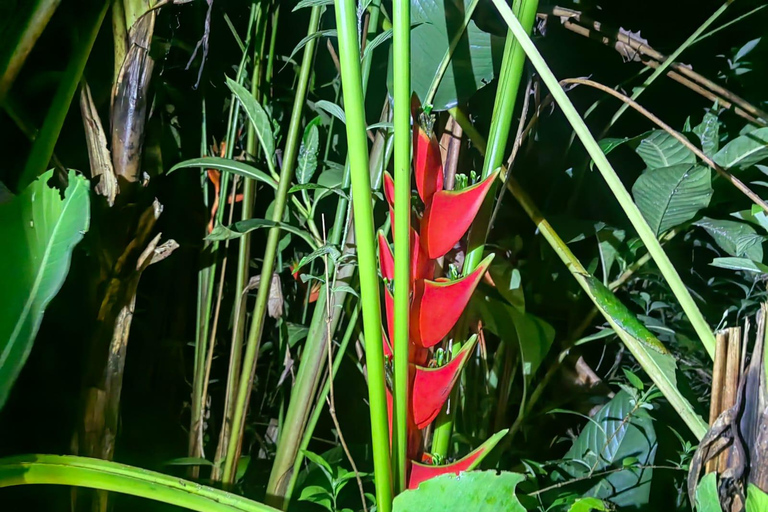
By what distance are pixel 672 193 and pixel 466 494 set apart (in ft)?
1.02

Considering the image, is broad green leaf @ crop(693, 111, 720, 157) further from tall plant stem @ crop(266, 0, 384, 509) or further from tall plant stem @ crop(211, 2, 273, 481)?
tall plant stem @ crop(211, 2, 273, 481)

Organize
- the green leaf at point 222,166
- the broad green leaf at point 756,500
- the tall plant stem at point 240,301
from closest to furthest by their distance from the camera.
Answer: the broad green leaf at point 756,500 → the green leaf at point 222,166 → the tall plant stem at point 240,301

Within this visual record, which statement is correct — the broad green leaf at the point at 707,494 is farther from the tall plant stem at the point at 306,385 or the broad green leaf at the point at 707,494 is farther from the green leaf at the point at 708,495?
the tall plant stem at the point at 306,385

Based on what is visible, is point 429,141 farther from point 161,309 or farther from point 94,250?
point 161,309

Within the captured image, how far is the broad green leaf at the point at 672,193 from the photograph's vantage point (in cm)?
41

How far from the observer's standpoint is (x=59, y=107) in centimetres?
41

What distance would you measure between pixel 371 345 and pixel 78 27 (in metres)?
0.38

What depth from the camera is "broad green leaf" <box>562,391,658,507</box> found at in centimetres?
53

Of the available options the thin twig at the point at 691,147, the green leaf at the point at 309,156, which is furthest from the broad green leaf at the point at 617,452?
the green leaf at the point at 309,156

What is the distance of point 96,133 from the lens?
0.41 metres

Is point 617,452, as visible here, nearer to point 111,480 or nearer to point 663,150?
point 663,150

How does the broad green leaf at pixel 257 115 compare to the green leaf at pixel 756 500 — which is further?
the broad green leaf at pixel 257 115

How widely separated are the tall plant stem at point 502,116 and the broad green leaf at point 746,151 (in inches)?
9.6

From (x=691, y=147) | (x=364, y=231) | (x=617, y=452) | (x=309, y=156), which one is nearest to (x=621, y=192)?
(x=691, y=147)
